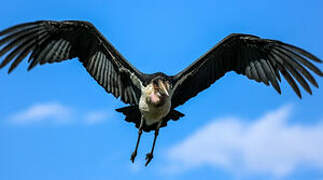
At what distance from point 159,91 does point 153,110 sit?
1.60 feet

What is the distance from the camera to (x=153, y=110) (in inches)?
556

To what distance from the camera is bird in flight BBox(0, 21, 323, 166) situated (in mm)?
13922

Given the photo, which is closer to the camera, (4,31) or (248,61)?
(4,31)

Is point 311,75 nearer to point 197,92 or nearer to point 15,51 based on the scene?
point 197,92

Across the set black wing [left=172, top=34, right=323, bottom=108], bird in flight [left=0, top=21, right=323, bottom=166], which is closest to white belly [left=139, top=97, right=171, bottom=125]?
bird in flight [left=0, top=21, right=323, bottom=166]

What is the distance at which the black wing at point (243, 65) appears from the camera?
14.1m

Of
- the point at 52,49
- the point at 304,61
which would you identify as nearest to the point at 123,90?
the point at 52,49

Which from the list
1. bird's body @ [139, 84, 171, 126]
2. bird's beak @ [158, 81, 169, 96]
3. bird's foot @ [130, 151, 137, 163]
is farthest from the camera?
bird's foot @ [130, 151, 137, 163]

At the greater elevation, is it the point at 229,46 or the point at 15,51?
the point at 229,46

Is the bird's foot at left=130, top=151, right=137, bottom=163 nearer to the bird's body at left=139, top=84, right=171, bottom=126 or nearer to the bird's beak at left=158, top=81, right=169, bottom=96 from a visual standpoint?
the bird's body at left=139, top=84, right=171, bottom=126

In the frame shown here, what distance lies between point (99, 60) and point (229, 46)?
2.81 m

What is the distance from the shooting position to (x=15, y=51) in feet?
45.3

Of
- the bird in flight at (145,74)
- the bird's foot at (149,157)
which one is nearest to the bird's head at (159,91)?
the bird in flight at (145,74)

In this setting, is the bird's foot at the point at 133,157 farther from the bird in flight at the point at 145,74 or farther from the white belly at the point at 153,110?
the white belly at the point at 153,110
